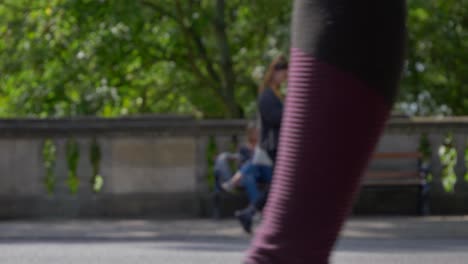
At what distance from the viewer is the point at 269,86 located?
360 inches

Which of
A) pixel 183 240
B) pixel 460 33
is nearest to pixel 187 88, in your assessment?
pixel 460 33

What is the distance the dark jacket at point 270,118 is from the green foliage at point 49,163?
5.42 m

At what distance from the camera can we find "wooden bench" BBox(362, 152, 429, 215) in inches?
536

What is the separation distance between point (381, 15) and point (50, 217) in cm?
1202

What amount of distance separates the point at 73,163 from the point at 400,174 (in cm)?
431

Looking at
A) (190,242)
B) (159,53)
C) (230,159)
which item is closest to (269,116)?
(190,242)

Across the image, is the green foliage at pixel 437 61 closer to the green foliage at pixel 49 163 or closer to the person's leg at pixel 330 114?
the green foliage at pixel 49 163

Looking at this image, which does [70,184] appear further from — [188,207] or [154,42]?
[154,42]

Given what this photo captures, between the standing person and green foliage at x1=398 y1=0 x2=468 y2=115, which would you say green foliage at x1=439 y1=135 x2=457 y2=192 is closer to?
the standing person

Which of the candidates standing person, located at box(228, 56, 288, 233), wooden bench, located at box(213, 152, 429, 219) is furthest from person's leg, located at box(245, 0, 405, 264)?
wooden bench, located at box(213, 152, 429, 219)

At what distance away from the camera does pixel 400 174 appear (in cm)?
1380

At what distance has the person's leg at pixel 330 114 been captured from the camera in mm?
1922

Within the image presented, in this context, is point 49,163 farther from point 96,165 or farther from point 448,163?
point 448,163

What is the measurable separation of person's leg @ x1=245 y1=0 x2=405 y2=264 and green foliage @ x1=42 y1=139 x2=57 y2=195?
39.3 ft
